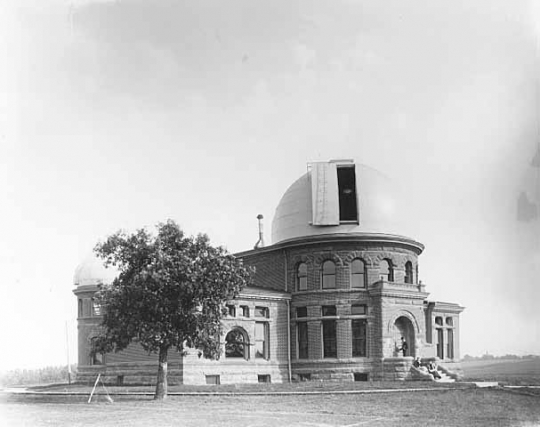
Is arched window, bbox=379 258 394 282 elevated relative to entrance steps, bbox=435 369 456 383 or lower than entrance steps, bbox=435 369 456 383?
elevated

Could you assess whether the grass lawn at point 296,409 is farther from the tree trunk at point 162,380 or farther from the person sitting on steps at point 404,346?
the person sitting on steps at point 404,346

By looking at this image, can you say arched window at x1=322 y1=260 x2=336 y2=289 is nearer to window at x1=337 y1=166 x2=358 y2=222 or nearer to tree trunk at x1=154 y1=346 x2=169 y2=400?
window at x1=337 y1=166 x2=358 y2=222

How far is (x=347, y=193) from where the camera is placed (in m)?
42.5

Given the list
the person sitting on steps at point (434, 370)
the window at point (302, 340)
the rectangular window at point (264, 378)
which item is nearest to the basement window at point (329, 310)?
the window at point (302, 340)

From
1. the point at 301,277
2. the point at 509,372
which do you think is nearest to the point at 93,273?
the point at 301,277

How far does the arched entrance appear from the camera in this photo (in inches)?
1628

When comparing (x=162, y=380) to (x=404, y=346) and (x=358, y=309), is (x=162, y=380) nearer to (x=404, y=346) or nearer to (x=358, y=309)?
(x=358, y=309)

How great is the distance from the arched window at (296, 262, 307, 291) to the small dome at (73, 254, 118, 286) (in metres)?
14.1

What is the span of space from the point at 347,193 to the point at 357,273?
4.42 m

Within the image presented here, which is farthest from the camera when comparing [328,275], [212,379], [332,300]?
[328,275]

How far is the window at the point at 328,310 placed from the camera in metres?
41.6

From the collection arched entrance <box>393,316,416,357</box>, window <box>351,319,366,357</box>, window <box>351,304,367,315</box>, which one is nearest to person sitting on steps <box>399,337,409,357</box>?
arched entrance <box>393,316,416,357</box>

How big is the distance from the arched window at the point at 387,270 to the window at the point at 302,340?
16.6 feet

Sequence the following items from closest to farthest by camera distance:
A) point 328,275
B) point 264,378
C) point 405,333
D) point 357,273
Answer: point 264,378
point 357,273
point 328,275
point 405,333
